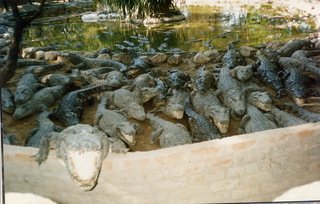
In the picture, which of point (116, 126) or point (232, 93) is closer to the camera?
point (116, 126)

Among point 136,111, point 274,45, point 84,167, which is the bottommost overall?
point 136,111

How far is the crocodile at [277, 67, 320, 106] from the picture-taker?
2838 millimetres

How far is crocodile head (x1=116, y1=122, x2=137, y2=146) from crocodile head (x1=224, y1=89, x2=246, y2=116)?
122 cm

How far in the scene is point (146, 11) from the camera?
812 centimetres

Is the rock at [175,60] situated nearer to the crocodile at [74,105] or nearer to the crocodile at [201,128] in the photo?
the crocodile at [74,105]

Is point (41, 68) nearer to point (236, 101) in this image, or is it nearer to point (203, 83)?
point (203, 83)

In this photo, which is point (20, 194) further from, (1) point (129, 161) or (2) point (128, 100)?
(2) point (128, 100)

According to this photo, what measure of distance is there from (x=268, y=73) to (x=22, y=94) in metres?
3.46

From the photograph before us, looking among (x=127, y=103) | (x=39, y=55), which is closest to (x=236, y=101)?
(x=127, y=103)

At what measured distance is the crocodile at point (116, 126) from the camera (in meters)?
→ 2.20

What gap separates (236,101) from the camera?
108 inches

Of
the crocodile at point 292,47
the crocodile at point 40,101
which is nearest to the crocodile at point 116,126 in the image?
the crocodile at point 40,101

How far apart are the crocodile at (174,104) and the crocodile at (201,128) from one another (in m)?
0.14

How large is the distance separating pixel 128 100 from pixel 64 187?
1415 millimetres
